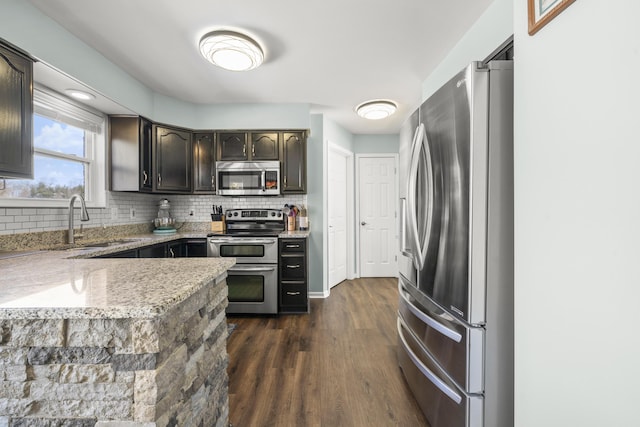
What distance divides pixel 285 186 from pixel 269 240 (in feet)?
2.43

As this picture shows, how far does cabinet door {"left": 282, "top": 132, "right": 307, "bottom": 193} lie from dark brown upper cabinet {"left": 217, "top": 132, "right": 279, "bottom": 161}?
135 millimetres

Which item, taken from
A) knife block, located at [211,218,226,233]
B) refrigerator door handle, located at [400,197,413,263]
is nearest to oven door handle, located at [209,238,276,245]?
knife block, located at [211,218,226,233]

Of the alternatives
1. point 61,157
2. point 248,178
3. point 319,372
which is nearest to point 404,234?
point 319,372

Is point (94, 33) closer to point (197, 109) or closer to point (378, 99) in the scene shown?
point (197, 109)

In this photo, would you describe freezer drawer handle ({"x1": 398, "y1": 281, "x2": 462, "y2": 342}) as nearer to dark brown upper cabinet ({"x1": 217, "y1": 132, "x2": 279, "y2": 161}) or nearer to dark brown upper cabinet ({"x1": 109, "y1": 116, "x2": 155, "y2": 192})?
dark brown upper cabinet ({"x1": 217, "y1": 132, "x2": 279, "y2": 161})

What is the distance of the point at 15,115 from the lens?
1648mm

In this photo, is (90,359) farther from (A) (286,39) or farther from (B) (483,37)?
(B) (483,37)

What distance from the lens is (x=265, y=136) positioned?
339 centimetres

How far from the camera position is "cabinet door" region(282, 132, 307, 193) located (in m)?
3.40

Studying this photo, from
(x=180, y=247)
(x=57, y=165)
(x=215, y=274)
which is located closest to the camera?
(x=215, y=274)

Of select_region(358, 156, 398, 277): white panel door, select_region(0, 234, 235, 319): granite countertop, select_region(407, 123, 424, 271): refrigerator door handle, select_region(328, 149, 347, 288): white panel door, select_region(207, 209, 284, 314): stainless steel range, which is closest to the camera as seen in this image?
select_region(0, 234, 235, 319): granite countertop

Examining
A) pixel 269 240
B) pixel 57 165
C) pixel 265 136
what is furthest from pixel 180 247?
pixel 265 136

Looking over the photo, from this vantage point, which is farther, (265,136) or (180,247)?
(265,136)
